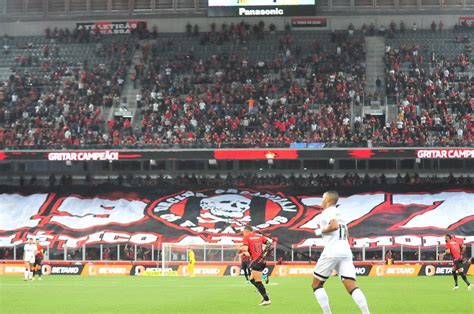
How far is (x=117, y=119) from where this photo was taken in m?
66.8

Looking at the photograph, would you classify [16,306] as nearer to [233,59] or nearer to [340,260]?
[340,260]

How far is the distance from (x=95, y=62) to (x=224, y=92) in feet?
35.4

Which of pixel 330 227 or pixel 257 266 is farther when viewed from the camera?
pixel 257 266

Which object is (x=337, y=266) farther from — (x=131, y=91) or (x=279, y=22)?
(x=279, y=22)

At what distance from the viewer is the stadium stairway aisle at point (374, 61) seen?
6792 cm

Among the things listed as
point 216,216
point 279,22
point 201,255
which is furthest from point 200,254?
point 279,22

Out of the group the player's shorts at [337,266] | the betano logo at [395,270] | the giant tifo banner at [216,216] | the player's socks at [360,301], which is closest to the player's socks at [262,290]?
the player's shorts at [337,266]

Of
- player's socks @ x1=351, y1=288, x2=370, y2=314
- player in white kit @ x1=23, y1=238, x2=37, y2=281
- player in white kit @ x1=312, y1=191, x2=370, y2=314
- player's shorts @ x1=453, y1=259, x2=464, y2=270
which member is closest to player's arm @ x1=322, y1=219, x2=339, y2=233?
player in white kit @ x1=312, y1=191, x2=370, y2=314

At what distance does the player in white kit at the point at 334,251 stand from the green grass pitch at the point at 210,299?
5.89m

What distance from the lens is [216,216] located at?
61.2 metres

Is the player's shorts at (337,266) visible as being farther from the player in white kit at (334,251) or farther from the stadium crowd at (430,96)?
the stadium crowd at (430,96)

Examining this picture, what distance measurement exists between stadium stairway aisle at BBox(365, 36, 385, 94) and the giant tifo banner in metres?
8.93

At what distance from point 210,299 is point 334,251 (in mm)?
11843

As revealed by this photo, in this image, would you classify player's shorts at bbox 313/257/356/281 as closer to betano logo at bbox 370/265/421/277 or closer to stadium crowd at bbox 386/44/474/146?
betano logo at bbox 370/265/421/277
